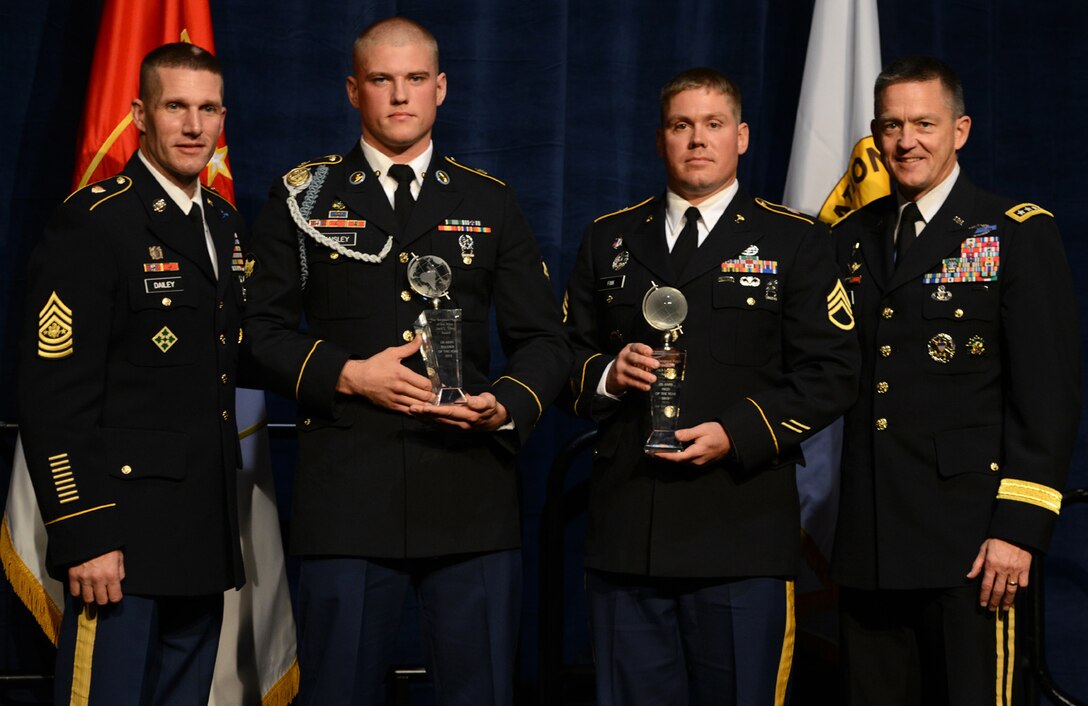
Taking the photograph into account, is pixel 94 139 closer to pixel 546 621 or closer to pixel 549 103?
pixel 549 103

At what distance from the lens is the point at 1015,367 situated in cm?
246

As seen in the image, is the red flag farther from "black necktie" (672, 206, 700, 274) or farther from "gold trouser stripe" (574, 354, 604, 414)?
"black necktie" (672, 206, 700, 274)

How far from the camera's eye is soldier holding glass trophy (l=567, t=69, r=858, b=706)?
245 cm

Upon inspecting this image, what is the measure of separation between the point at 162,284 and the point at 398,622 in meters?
0.85

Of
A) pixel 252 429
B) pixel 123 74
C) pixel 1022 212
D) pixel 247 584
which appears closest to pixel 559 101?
pixel 123 74

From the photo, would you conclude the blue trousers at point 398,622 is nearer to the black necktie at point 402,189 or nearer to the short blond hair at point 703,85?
the black necktie at point 402,189

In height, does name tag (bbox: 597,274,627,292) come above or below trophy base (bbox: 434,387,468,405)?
above

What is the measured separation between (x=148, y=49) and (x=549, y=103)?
3.75ft

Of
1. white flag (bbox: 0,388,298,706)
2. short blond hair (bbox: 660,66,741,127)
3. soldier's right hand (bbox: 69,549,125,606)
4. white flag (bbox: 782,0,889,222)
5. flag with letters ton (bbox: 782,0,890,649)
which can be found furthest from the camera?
white flag (bbox: 782,0,889,222)

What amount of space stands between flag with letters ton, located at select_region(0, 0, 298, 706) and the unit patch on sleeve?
79 centimetres

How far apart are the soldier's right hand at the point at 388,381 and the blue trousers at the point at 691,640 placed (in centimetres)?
60

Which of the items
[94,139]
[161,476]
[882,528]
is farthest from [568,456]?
[94,139]

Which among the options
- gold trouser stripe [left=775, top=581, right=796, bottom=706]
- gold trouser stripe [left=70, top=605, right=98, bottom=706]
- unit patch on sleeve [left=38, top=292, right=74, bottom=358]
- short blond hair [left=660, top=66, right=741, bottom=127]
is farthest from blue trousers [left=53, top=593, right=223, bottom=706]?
short blond hair [left=660, top=66, right=741, bottom=127]

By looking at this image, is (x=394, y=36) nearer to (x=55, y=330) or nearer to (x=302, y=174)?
(x=302, y=174)
